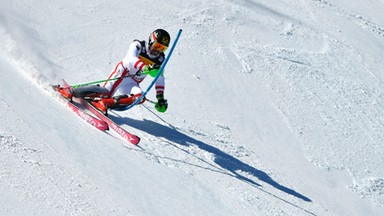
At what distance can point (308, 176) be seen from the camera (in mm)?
9383

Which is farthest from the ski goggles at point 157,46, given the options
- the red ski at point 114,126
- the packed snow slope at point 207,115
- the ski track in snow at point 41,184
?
the ski track in snow at point 41,184

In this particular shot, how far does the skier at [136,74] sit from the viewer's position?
8883 millimetres

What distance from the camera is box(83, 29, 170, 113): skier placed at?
29.1ft

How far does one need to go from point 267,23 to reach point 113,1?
364cm

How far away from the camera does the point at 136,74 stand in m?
8.88

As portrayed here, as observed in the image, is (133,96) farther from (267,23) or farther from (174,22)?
(267,23)

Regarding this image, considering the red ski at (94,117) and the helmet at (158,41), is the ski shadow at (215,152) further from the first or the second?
the helmet at (158,41)

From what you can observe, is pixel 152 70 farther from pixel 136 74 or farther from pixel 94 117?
pixel 94 117

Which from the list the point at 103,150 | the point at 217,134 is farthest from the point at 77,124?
the point at 217,134

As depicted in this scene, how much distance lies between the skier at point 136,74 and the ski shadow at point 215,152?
30cm

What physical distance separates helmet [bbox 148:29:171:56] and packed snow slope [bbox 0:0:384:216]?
1095 millimetres

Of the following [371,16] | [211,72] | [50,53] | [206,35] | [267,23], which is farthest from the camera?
[371,16]

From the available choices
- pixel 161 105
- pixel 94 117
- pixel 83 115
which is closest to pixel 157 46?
pixel 161 105

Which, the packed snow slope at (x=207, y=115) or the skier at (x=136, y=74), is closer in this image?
the packed snow slope at (x=207, y=115)
